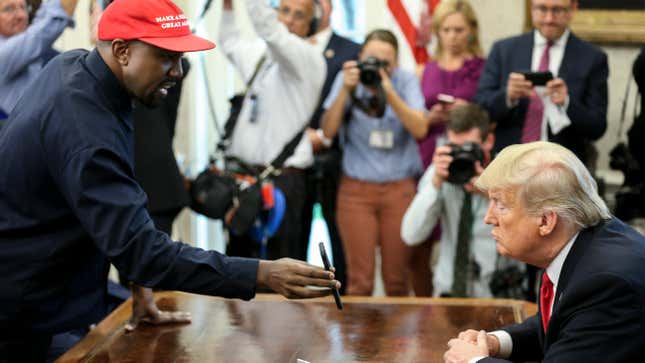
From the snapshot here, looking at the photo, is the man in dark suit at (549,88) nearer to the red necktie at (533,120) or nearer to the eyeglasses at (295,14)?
the red necktie at (533,120)

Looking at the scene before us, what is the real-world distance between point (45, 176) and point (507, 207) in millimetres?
1124

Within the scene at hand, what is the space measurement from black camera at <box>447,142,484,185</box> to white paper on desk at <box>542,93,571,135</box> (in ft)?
1.56

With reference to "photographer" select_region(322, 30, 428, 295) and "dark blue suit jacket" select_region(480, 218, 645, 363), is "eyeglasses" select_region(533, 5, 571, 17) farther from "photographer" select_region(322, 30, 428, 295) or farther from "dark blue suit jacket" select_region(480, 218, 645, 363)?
"dark blue suit jacket" select_region(480, 218, 645, 363)

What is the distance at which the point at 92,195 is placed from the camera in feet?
8.45

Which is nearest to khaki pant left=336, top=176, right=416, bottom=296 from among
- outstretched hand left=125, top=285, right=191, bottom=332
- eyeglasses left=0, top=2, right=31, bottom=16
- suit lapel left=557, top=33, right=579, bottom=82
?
suit lapel left=557, top=33, right=579, bottom=82

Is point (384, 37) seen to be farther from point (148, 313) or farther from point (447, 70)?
point (148, 313)

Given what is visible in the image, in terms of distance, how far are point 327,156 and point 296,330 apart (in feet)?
7.18

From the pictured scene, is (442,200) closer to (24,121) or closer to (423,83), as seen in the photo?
(423,83)

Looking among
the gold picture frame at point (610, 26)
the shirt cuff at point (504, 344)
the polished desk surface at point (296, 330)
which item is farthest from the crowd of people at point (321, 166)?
the gold picture frame at point (610, 26)

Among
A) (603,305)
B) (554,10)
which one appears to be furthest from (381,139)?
(603,305)

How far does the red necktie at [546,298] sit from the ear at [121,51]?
1.13m

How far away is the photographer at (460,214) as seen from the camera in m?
4.45

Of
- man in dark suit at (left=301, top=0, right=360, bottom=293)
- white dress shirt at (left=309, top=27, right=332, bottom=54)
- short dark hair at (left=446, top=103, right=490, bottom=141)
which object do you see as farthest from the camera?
white dress shirt at (left=309, top=27, right=332, bottom=54)

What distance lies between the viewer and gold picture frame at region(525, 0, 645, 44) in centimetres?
587
